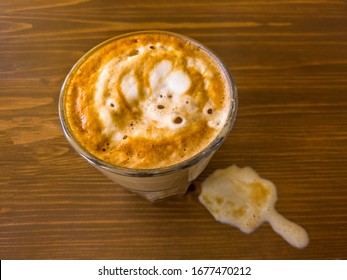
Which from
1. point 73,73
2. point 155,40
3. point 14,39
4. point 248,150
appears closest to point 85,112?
point 73,73

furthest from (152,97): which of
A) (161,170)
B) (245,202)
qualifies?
(245,202)

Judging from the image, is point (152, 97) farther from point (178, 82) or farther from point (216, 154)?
point (216, 154)

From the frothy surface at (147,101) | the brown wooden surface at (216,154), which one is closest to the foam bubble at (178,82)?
the frothy surface at (147,101)

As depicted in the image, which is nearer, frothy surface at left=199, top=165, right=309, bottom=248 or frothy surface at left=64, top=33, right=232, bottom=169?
frothy surface at left=64, top=33, right=232, bottom=169

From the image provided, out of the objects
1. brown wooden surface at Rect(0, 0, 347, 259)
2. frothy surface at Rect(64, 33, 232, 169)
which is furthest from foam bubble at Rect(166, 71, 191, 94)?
brown wooden surface at Rect(0, 0, 347, 259)

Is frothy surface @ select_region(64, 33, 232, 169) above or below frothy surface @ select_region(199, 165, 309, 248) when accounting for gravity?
above

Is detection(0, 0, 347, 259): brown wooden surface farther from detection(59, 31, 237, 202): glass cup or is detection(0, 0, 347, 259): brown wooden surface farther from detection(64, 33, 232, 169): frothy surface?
detection(64, 33, 232, 169): frothy surface
